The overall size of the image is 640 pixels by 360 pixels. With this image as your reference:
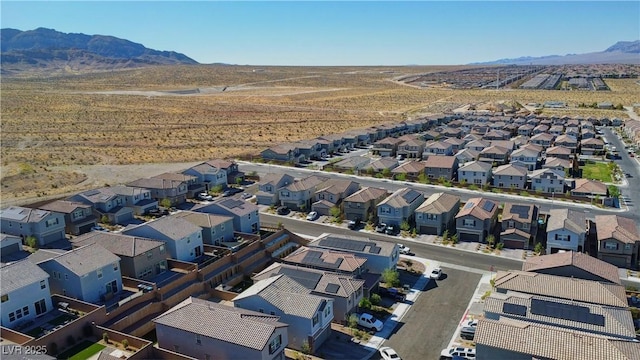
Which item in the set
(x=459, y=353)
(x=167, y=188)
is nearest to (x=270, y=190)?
(x=167, y=188)

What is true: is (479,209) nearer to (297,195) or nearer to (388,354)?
(297,195)

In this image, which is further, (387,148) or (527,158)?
(387,148)

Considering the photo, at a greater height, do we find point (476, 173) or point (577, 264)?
point (476, 173)

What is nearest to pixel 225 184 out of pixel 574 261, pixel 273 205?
pixel 273 205

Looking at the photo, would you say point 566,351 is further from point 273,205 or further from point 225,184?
point 225,184

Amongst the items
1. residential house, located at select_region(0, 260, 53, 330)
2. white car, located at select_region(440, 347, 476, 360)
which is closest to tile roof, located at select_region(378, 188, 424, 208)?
white car, located at select_region(440, 347, 476, 360)
